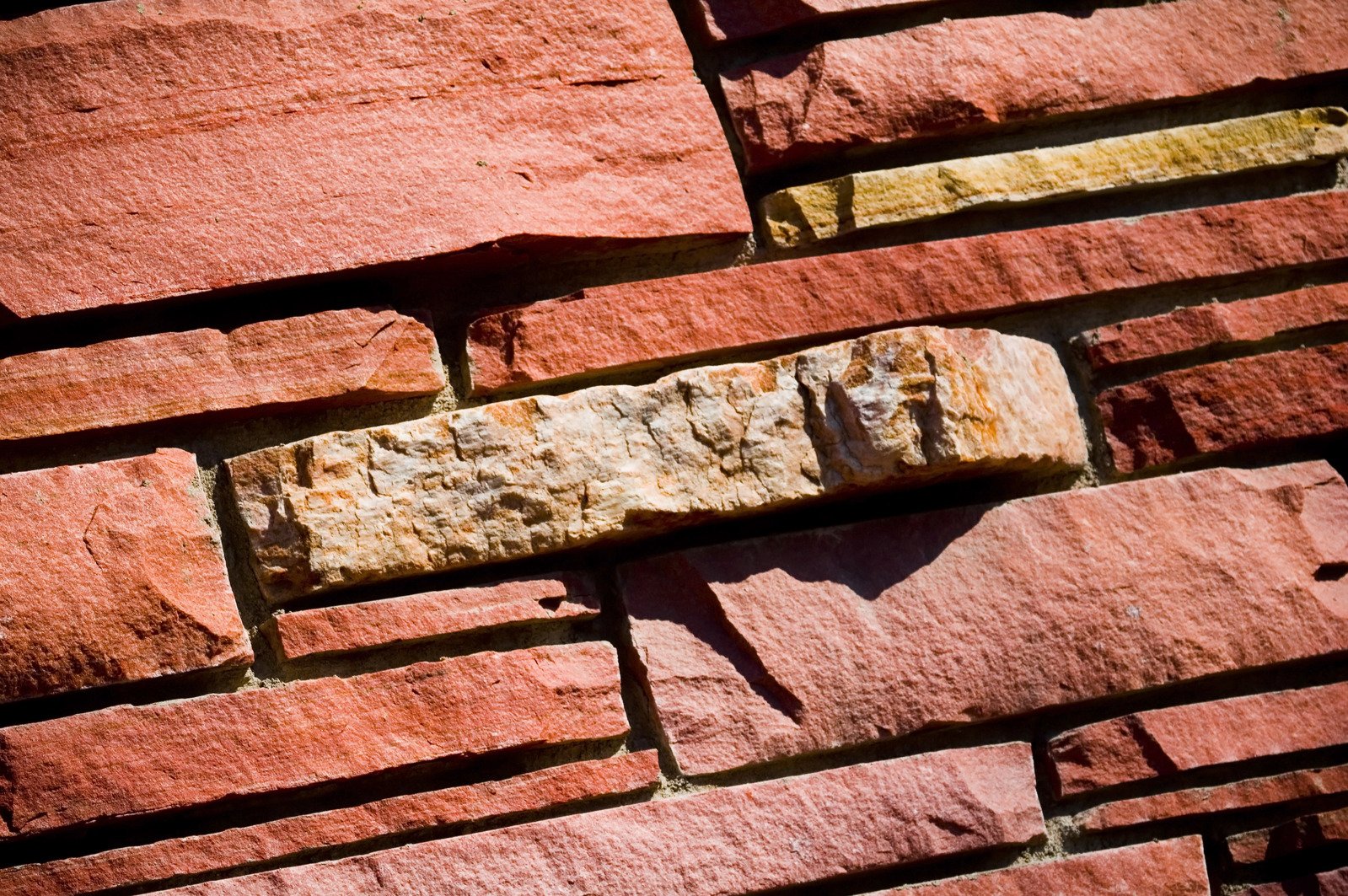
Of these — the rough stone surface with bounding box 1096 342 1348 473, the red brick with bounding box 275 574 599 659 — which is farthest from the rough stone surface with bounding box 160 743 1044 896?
the rough stone surface with bounding box 1096 342 1348 473

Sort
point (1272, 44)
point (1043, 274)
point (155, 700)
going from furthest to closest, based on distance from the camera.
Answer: point (1272, 44) < point (1043, 274) < point (155, 700)

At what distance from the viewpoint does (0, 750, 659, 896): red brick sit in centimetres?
91

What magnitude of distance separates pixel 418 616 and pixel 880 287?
536 millimetres

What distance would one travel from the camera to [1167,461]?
1176 mm

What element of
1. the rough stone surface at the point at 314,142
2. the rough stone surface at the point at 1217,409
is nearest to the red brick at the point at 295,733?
the rough stone surface at the point at 314,142

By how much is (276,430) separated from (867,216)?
594 millimetres

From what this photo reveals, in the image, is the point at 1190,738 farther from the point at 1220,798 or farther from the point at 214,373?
the point at 214,373

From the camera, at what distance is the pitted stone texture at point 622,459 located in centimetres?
97

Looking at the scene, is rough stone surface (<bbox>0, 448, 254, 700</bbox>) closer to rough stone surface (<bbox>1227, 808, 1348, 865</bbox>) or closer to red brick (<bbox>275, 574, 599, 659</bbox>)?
red brick (<bbox>275, 574, 599, 659</bbox>)

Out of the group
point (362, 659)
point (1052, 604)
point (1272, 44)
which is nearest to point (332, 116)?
point (362, 659)

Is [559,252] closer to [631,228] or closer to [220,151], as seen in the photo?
[631,228]

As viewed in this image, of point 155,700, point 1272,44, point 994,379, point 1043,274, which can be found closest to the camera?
point 155,700

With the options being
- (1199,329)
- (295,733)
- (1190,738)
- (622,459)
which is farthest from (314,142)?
(1190,738)

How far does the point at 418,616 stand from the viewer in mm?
980
